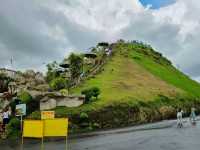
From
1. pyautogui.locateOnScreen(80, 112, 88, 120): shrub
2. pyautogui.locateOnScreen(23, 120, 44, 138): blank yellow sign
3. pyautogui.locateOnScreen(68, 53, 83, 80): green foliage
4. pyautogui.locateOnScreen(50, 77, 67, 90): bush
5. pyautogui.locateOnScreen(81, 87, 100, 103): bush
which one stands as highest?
pyautogui.locateOnScreen(68, 53, 83, 80): green foliage

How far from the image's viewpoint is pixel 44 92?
161 ft

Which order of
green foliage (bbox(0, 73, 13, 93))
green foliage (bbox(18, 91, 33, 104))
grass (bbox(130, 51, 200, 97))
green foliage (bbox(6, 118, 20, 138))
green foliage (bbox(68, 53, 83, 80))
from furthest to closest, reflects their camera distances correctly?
grass (bbox(130, 51, 200, 97)) → green foliage (bbox(68, 53, 83, 80)) → green foliage (bbox(0, 73, 13, 93)) → green foliage (bbox(18, 91, 33, 104)) → green foliage (bbox(6, 118, 20, 138))

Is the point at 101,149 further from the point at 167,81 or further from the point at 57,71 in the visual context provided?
the point at 167,81

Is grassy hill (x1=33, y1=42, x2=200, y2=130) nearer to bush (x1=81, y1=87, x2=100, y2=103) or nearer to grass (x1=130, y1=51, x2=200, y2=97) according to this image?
grass (x1=130, y1=51, x2=200, y2=97)

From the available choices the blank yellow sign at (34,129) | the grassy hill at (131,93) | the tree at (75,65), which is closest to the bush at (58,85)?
the grassy hill at (131,93)

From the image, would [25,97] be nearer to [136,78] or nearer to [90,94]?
[90,94]

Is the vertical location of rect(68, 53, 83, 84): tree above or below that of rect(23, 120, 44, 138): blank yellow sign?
above

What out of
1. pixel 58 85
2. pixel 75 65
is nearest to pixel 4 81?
pixel 58 85

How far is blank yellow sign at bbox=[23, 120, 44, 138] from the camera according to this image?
19203 mm

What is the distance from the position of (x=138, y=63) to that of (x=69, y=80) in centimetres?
2942

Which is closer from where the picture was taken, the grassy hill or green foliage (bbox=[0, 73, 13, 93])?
the grassy hill

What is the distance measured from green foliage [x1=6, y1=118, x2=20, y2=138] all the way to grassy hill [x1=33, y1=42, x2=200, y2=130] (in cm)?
445

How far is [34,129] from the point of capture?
19.5 m

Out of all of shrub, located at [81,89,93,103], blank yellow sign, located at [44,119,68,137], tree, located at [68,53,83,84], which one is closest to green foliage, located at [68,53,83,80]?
tree, located at [68,53,83,84]
